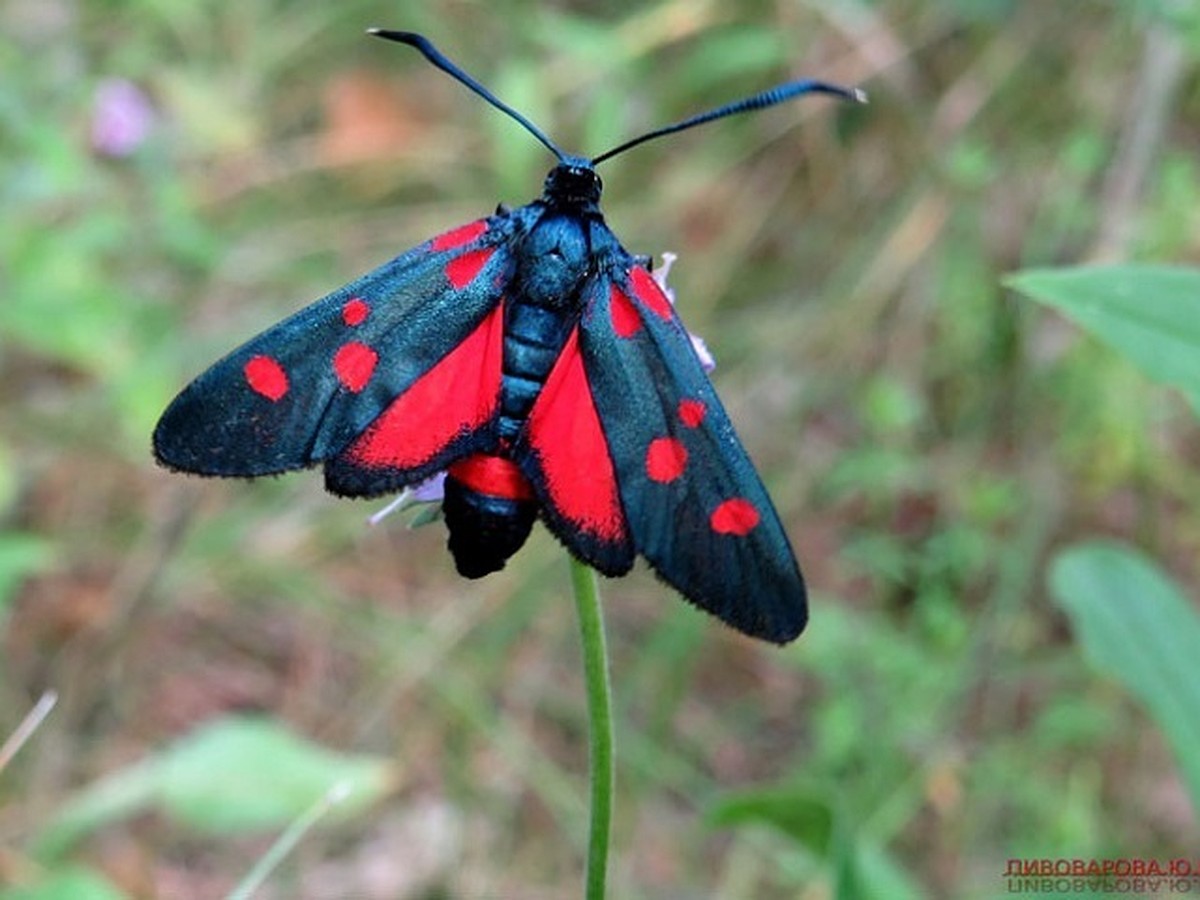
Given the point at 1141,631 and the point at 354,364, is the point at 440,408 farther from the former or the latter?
the point at 1141,631

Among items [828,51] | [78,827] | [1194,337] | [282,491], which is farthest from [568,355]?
[828,51]

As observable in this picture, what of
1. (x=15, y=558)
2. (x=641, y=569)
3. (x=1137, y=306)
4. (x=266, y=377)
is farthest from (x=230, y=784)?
(x=1137, y=306)

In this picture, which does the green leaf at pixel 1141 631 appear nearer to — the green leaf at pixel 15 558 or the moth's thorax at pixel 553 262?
the moth's thorax at pixel 553 262

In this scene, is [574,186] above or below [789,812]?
above

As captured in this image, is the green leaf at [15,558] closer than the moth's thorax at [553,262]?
No

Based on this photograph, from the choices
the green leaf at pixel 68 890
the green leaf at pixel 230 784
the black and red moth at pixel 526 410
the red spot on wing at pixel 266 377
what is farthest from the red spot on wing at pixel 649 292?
the green leaf at pixel 230 784

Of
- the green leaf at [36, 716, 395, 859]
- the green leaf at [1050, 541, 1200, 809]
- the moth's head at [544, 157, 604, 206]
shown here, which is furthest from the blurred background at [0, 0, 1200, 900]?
the moth's head at [544, 157, 604, 206]
